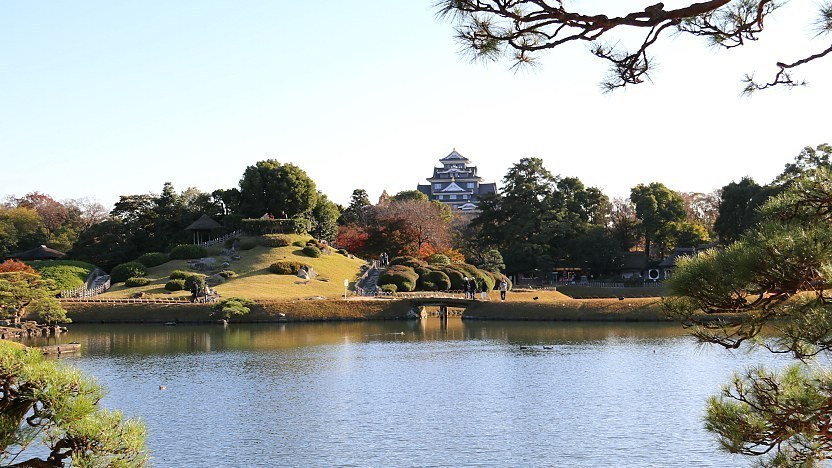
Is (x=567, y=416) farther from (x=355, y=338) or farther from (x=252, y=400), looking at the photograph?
(x=355, y=338)

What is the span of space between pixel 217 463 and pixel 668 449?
1000cm

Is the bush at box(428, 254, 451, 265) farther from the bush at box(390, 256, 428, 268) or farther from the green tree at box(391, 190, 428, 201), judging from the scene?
the green tree at box(391, 190, 428, 201)

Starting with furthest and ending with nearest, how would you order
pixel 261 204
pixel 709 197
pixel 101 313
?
1. pixel 709 197
2. pixel 261 204
3. pixel 101 313

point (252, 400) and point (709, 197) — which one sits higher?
point (709, 197)

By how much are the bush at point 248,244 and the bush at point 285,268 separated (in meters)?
6.30

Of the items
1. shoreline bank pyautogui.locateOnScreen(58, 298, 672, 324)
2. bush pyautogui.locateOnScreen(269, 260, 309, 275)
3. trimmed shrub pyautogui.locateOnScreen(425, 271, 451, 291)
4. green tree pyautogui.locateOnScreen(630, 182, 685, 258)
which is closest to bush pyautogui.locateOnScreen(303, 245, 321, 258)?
bush pyautogui.locateOnScreen(269, 260, 309, 275)

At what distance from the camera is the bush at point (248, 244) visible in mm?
70062

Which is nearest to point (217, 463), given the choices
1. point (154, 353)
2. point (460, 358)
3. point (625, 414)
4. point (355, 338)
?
point (625, 414)

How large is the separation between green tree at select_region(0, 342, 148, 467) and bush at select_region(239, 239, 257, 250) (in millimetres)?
61634

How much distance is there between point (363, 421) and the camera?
870 inches

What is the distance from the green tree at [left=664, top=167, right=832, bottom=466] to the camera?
6.98 m

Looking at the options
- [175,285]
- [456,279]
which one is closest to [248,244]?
[175,285]

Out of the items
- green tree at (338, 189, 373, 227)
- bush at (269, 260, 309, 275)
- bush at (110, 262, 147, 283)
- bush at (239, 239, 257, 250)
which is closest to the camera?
bush at (110, 262, 147, 283)

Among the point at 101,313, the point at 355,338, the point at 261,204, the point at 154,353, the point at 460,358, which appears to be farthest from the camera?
the point at 261,204
